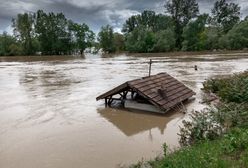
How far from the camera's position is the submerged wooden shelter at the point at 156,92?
1180 cm

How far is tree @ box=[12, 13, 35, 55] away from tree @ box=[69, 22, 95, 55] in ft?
36.9

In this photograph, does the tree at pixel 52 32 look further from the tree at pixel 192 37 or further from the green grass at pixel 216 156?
the green grass at pixel 216 156

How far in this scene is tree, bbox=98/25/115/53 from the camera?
301 feet

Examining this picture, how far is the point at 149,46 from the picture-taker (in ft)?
269

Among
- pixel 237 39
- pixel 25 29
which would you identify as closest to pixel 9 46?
pixel 25 29

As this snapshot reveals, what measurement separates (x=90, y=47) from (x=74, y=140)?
90.4 meters

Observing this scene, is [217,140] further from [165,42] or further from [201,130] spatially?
[165,42]

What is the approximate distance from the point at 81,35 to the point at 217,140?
281 feet

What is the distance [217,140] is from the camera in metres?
6.98

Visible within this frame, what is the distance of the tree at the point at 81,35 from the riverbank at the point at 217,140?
262 ft

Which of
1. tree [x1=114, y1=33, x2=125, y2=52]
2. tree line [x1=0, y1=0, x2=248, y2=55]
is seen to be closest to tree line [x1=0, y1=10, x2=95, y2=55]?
tree line [x1=0, y1=0, x2=248, y2=55]

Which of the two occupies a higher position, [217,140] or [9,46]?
[9,46]

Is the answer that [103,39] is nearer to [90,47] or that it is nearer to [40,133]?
[90,47]

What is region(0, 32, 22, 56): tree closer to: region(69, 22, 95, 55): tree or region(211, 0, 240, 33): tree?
region(69, 22, 95, 55): tree
